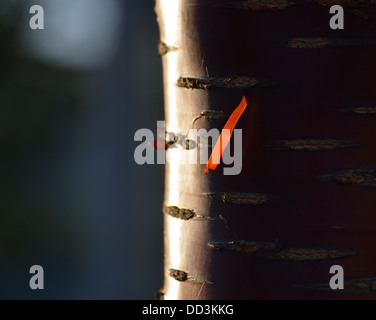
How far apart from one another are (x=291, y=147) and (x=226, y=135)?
111 mm

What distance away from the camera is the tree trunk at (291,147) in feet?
2.89

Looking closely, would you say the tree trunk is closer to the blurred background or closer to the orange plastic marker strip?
the orange plastic marker strip

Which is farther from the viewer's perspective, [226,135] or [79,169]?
[79,169]

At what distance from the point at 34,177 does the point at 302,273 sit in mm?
5412

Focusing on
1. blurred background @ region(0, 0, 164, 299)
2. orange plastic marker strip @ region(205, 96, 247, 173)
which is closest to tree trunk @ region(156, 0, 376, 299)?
orange plastic marker strip @ region(205, 96, 247, 173)

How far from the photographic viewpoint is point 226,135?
908 mm

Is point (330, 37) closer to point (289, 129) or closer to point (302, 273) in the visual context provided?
point (289, 129)

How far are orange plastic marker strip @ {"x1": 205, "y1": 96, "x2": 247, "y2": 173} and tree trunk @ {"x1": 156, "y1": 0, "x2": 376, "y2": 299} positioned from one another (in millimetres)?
11

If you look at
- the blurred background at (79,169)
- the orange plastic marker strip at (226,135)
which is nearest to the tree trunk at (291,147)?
the orange plastic marker strip at (226,135)

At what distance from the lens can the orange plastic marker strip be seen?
90 centimetres

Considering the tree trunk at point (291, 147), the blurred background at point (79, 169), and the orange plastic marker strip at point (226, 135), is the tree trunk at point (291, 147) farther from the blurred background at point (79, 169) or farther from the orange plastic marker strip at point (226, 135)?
the blurred background at point (79, 169)

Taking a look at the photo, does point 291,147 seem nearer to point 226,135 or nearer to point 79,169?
point 226,135

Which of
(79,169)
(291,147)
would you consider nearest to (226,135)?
(291,147)

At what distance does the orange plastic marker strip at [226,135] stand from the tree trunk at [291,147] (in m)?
0.01
